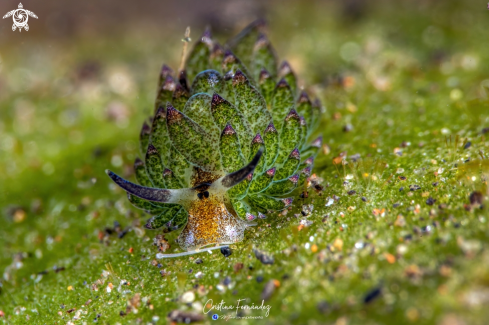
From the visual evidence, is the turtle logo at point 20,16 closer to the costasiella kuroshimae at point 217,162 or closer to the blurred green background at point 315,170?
the blurred green background at point 315,170

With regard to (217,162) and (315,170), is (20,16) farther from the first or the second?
(315,170)

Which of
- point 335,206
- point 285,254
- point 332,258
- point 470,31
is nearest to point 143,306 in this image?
point 285,254

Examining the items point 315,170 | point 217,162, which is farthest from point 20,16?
point 315,170

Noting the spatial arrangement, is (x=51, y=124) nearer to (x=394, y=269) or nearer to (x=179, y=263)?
(x=179, y=263)

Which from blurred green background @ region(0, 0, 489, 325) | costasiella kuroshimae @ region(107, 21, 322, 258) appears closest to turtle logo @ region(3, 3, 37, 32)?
blurred green background @ region(0, 0, 489, 325)

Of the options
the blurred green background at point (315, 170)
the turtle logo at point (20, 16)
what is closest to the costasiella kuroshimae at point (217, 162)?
the blurred green background at point (315, 170)

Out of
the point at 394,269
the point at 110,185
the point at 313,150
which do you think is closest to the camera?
the point at 394,269
